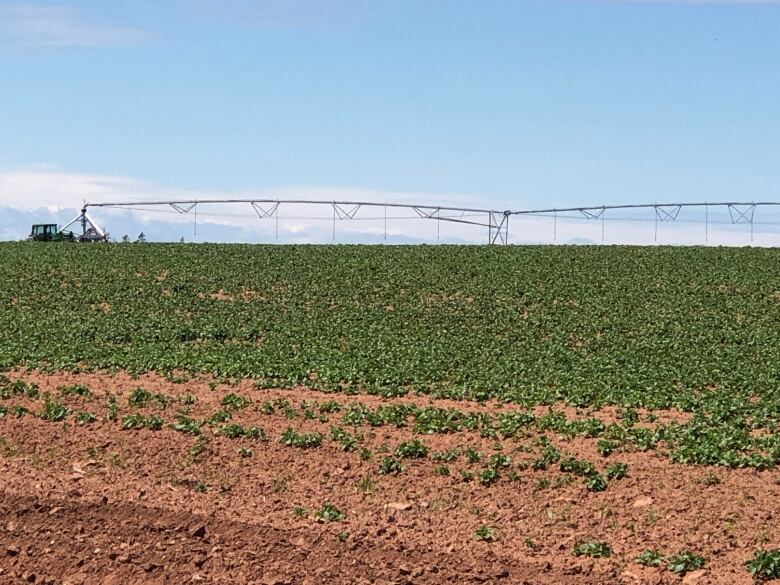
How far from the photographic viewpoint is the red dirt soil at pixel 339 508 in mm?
10750

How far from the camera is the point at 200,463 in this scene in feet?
50.9

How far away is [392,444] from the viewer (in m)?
16.6

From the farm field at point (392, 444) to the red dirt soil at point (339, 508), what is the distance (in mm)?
40

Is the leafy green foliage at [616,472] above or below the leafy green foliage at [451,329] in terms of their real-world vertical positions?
below

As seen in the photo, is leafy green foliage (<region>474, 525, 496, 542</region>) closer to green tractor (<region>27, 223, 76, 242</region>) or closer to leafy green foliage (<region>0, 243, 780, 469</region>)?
leafy green foliage (<region>0, 243, 780, 469</region>)

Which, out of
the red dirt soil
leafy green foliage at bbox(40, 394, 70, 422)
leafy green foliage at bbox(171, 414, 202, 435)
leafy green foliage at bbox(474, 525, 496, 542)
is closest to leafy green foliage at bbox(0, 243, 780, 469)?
leafy green foliage at bbox(40, 394, 70, 422)

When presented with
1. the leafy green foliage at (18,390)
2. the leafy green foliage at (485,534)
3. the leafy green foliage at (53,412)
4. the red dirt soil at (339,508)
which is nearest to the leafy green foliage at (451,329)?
the leafy green foliage at (18,390)

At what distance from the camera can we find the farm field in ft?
36.7

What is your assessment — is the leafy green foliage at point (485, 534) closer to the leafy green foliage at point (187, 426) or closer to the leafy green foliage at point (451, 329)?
the leafy green foliage at point (451, 329)

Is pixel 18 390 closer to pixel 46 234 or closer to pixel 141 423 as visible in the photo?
pixel 141 423

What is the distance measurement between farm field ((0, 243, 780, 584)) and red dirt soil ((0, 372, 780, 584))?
1.6 inches

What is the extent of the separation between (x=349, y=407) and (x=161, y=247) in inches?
1820

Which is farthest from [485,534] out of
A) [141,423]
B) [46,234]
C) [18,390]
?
[46,234]

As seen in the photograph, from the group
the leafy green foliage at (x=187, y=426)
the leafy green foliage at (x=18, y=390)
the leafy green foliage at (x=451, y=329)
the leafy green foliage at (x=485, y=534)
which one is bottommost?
the leafy green foliage at (x=485, y=534)
